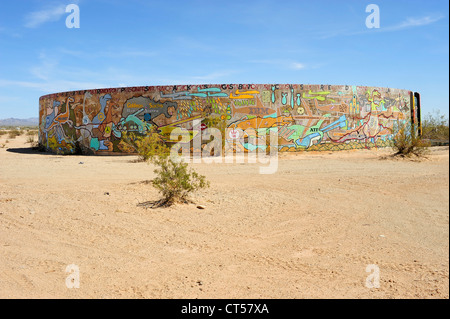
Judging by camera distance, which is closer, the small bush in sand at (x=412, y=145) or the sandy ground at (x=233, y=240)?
the sandy ground at (x=233, y=240)

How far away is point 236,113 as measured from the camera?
21453mm

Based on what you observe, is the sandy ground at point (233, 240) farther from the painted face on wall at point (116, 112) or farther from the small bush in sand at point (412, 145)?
the painted face on wall at point (116, 112)

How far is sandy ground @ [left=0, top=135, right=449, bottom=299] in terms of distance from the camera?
478 centimetres

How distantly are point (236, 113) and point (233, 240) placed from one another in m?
15.3

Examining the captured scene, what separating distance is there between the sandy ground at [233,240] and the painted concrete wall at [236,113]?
10.4 metres

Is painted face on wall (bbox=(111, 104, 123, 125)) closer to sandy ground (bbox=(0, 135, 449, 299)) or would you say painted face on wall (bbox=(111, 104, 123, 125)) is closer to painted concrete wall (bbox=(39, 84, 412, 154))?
painted concrete wall (bbox=(39, 84, 412, 154))

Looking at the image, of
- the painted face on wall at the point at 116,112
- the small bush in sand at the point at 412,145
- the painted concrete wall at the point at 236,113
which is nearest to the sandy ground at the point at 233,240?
the small bush in sand at the point at 412,145

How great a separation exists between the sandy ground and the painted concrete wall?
34.1 feet

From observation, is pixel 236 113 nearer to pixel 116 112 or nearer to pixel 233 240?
pixel 116 112

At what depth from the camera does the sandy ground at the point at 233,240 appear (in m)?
4.78

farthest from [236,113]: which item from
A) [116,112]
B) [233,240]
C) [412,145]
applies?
[233,240]

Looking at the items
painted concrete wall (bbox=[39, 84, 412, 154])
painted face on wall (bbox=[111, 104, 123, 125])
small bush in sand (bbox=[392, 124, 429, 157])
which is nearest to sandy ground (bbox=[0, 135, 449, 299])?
small bush in sand (bbox=[392, 124, 429, 157])

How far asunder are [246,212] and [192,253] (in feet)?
8.22

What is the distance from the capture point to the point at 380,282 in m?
4.74
